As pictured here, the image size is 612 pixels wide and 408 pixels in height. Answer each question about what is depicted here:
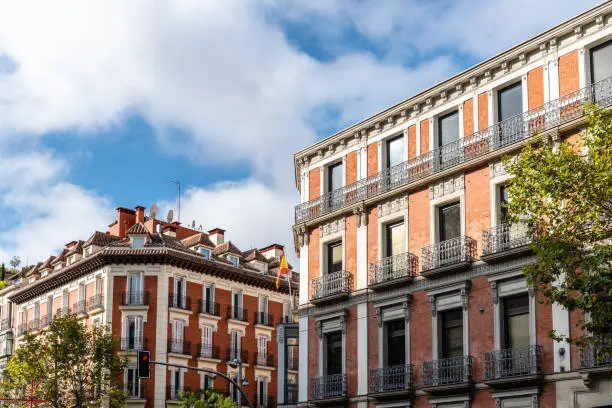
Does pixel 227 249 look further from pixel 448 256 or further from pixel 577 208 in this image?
pixel 577 208

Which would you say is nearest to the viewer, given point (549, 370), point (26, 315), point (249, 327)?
point (549, 370)

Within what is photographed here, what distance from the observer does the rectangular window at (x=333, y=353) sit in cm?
3656

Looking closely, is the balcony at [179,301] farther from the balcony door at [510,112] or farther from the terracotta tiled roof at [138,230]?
the balcony door at [510,112]

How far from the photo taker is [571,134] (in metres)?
29.5

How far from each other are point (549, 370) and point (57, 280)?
155 feet

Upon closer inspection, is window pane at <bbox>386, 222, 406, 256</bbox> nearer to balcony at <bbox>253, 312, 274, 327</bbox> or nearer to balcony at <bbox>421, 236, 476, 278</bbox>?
balcony at <bbox>421, 236, 476, 278</bbox>

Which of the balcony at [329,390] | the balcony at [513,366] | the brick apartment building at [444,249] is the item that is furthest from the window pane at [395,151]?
the balcony at [513,366]

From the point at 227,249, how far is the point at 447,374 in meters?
39.3

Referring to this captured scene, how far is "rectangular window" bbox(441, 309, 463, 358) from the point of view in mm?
32156

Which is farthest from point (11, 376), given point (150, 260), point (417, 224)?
point (417, 224)

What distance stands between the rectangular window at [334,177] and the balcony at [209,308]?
91.2 feet

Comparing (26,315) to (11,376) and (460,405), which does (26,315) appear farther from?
(460,405)

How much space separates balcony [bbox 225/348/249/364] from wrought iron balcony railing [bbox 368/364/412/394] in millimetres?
31536

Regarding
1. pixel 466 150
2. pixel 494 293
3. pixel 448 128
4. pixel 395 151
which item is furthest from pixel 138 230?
pixel 494 293
